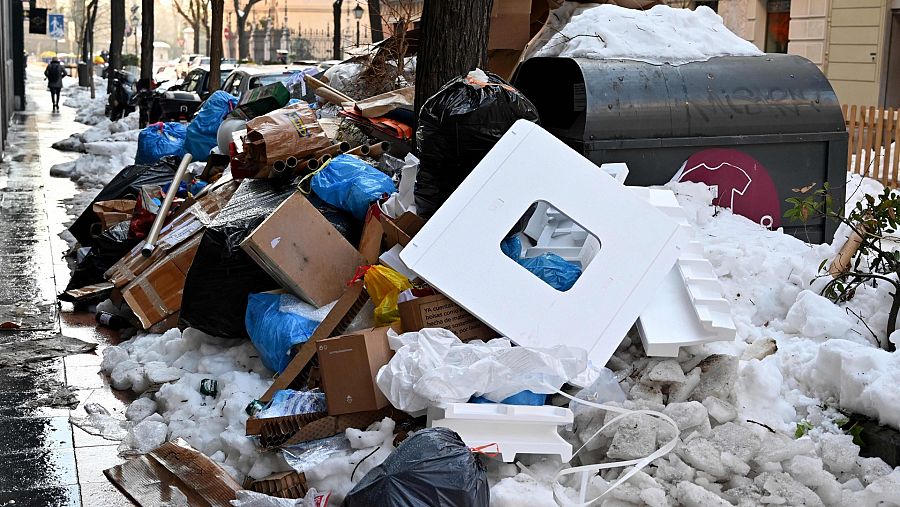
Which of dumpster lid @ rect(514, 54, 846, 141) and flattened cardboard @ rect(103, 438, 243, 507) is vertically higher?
dumpster lid @ rect(514, 54, 846, 141)

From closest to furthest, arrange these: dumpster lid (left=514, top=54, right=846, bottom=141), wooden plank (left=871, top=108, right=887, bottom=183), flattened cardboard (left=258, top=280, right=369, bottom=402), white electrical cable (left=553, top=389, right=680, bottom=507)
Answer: white electrical cable (left=553, top=389, right=680, bottom=507) < flattened cardboard (left=258, top=280, right=369, bottom=402) < dumpster lid (left=514, top=54, right=846, bottom=141) < wooden plank (left=871, top=108, right=887, bottom=183)

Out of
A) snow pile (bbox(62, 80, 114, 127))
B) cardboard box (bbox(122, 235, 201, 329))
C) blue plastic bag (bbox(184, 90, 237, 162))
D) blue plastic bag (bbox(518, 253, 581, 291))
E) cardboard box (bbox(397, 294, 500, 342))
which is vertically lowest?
snow pile (bbox(62, 80, 114, 127))

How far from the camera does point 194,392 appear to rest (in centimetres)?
531

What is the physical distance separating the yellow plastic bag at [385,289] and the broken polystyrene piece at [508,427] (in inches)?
36.2

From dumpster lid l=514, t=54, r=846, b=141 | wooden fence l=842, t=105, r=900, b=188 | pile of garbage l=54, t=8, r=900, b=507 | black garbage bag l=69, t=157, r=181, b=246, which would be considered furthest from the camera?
wooden fence l=842, t=105, r=900, b=188

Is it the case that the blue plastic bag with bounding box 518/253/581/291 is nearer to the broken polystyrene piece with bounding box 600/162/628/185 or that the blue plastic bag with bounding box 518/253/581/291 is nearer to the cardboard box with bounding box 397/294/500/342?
the cardboard box with bounding box 397/294/500/342

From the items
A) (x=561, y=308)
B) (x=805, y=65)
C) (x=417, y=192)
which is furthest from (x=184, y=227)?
(x=805, y=65)

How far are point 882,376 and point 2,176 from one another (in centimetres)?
1398

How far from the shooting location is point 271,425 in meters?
4.49

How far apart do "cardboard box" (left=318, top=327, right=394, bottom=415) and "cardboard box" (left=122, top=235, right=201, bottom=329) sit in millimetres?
2442

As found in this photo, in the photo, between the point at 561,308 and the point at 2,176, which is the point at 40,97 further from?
the point at 561,308

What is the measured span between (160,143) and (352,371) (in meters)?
7.09

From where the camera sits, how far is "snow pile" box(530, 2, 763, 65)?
275 inches

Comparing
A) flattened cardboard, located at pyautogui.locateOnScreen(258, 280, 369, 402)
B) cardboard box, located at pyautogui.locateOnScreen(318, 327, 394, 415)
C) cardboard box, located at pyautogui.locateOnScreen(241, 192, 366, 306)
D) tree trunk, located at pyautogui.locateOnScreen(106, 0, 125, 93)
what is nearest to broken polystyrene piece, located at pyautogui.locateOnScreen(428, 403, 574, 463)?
cardboard box, located at pyautogui.locateOnScreen(318, 327, 394, 415)
